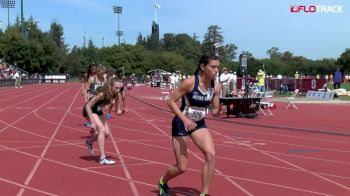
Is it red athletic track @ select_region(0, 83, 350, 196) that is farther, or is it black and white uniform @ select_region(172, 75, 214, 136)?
red athletic track @ select_region(0, 83, 350, 196)

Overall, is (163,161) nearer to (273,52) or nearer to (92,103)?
(92,103)

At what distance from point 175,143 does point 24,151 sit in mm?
5930

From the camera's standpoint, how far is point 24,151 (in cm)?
1170

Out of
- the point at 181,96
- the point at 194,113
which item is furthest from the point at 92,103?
the point at 194,113

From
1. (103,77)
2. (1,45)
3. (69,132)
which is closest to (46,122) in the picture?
(69,132)

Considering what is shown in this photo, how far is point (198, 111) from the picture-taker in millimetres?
6547

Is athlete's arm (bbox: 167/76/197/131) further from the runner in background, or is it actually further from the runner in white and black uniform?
the runner in background

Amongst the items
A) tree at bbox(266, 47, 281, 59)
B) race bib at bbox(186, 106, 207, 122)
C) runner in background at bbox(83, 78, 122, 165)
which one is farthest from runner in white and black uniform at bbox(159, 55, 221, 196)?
tree at bbox(266, 47, 281, 59)

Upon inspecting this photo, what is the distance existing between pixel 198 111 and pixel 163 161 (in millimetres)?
3981

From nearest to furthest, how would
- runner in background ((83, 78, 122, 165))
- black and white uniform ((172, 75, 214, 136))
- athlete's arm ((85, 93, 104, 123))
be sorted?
black and white uniform ((172, 75, 214, 136))
runner in background ((83, 78, 122, 165))
athlete's arm ((85, 93, 104, 123))

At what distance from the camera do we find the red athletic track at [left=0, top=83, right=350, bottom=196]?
794cm

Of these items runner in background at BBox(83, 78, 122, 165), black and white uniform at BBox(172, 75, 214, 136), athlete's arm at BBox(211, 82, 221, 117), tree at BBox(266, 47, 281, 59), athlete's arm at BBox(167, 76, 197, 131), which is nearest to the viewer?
athlete's arm at BBox(167, 76, 197, 131)

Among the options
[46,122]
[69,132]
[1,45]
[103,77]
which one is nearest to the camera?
[103,77]

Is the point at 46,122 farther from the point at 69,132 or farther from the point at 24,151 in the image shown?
the point at 24,151
